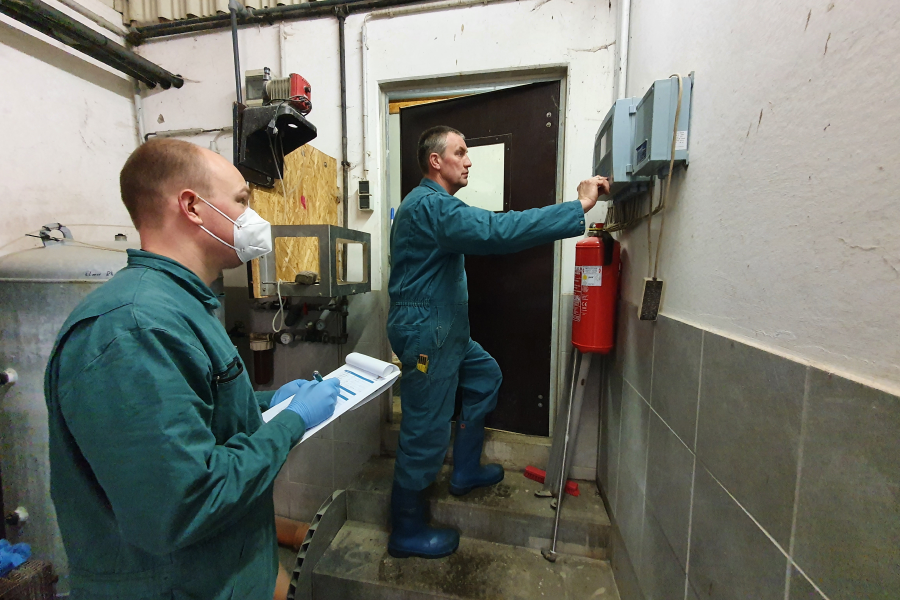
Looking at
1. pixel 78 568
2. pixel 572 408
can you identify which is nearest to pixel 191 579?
pixel 78 568

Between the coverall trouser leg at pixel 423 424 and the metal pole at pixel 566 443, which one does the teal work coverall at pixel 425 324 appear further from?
the metal pole at pixel 566 443

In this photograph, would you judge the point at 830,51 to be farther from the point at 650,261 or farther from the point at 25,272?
the point at 25,272

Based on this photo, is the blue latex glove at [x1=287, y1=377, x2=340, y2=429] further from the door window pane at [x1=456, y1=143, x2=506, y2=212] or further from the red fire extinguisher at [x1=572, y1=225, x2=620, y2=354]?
the door window pane at [x1=456, y1=143, x2=506, y2=212]

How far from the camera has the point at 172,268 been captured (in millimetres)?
614

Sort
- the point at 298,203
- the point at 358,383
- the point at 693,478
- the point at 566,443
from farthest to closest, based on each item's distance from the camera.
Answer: the point at 298,203 → the point at 566,443 → the point at 358,383 → the point at 693,478

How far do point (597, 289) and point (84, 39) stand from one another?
2571mm

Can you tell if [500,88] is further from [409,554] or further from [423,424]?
[409,554]

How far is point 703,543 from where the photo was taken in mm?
686

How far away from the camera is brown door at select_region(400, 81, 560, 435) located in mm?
1685

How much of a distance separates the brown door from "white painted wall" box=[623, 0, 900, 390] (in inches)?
35.0

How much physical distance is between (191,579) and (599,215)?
1.76 m

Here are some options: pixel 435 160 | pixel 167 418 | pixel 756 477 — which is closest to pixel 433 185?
pixel 435 160

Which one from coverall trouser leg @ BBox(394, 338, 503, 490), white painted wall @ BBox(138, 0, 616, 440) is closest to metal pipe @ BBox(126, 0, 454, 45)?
white painted wall @ BBox(138, 0, 616, 440)

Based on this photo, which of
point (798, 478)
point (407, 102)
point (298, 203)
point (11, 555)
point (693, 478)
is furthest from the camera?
point (407, 102)
